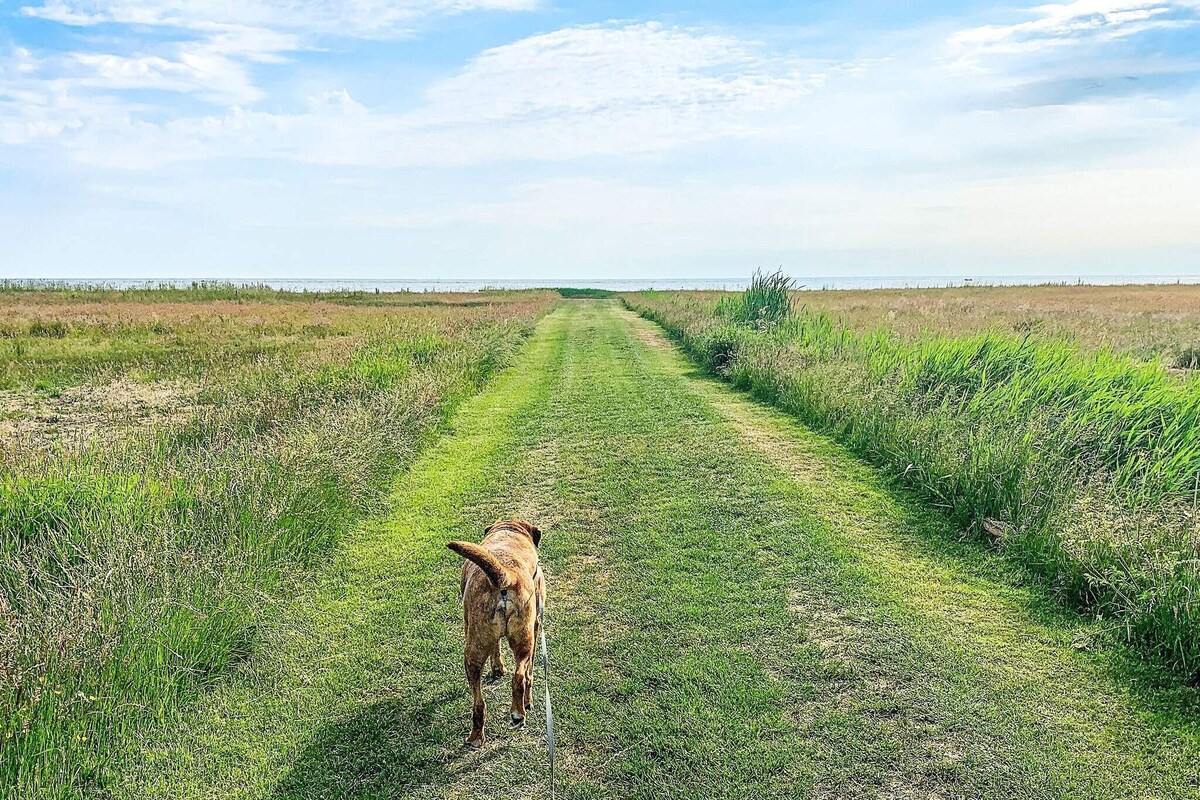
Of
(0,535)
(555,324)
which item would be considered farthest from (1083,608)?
(555,324)

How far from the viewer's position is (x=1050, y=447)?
6809 millimetres

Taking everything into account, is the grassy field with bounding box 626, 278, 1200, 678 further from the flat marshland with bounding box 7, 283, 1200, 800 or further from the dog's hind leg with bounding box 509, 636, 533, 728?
the dog's hind leg with bounding box 509, 636, 533, 728

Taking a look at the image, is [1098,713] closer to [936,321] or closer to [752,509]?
[752,509]

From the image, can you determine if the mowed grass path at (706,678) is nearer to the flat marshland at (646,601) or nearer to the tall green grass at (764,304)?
the flat marshland at (646,601)

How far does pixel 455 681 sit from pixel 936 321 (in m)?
17.4

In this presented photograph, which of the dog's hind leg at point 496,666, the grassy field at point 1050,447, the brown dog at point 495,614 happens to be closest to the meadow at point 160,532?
the dog's hind leg at point 496,666

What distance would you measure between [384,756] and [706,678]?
1815 millimetres

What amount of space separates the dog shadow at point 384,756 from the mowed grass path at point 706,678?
1cm

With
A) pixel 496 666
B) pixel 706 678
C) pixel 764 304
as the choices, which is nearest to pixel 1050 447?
pixel 706 678

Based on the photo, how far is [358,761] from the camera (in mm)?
3396

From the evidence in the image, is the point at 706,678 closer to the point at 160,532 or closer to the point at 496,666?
the point at 496,666

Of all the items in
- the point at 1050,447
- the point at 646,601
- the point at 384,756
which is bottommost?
the point at 384,756

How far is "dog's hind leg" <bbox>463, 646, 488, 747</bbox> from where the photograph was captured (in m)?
3.27

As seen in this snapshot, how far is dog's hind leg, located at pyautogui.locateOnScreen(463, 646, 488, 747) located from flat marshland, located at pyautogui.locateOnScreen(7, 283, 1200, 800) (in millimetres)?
76
